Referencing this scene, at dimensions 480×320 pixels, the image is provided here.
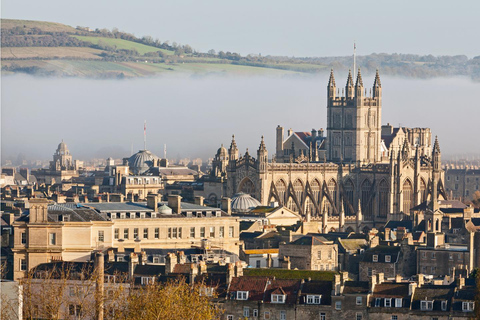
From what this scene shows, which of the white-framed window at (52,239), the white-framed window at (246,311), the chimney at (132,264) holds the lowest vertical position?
the white-framed window at (246,311)

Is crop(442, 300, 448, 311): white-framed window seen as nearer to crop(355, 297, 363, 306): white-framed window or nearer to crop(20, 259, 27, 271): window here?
crop(355, 297, 363, 306): white-framed window

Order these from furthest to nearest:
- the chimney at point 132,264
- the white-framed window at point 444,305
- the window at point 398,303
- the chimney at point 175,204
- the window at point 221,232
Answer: the chimney at point 175,204 → the window at point 221,232 → the chimney at point 132,264 → the window at point 398,303 → the white-framed window at point 444,305

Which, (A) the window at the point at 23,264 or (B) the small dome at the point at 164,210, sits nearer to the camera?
(A) the window at the point at 23,264

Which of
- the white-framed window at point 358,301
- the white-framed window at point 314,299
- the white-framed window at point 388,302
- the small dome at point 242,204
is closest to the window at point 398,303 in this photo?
the white-framed window at point 388,302

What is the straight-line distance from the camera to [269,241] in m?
132

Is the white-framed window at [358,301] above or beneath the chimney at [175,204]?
beneath

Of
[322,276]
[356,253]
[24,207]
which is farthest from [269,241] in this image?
[322,276]

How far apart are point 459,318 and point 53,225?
28839 mm

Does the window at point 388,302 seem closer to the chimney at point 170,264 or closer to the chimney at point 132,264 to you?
the chimney at point 170,264

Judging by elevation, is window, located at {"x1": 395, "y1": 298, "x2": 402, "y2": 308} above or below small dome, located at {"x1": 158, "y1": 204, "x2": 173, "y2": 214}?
below

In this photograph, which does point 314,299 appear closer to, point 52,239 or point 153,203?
point 52,239

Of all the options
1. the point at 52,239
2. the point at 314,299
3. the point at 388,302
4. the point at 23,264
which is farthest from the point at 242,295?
the point at 52,239

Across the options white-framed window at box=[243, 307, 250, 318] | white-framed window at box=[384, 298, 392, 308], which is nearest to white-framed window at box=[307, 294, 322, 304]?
white-framed window at box=[243, 307, 250, 318]

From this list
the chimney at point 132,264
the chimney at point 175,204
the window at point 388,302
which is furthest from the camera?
the chimney at point 175,204
